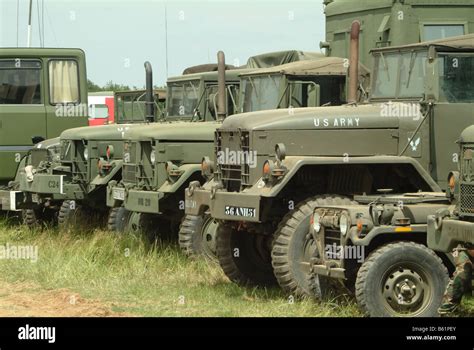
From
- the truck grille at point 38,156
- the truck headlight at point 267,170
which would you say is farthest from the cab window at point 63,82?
the truck headlight at point 267,170

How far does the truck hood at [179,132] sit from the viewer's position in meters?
12.7

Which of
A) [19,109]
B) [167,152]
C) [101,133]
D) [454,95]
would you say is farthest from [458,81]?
[19,109]

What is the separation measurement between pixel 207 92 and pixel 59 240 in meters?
2.61

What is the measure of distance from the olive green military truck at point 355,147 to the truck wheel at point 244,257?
0.63 m

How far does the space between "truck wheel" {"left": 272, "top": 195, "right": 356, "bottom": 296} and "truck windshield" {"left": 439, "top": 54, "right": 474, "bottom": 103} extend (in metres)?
1.33

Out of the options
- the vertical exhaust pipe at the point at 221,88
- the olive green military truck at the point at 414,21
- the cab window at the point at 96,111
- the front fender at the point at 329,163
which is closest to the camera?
the front fender at the point at 329,163

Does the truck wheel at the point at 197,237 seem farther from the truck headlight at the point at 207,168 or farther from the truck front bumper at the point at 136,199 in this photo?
the truck headlight at the point at 207,168

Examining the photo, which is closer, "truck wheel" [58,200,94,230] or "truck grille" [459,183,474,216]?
"truck grille" [459,183,474,216]

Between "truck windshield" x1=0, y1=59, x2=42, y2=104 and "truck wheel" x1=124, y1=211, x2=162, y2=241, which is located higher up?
"truck windshield" x1=0, y1=59, x2=42, y2=104

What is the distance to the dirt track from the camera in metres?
9.52

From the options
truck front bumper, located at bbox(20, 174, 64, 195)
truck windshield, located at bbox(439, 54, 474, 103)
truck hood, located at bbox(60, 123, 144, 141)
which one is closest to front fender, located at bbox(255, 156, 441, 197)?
truck windshield, located at bbox(439, 54, 474, 103)

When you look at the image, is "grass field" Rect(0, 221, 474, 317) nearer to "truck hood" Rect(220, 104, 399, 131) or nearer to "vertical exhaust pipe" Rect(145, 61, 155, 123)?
"truck hood" Rect(220, 104, 399, 131)
